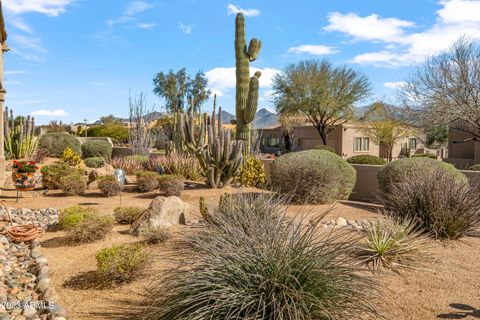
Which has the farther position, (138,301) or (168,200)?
(168,200)

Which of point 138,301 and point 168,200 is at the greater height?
point 168,200

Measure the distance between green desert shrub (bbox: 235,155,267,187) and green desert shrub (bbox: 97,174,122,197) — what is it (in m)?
4.12

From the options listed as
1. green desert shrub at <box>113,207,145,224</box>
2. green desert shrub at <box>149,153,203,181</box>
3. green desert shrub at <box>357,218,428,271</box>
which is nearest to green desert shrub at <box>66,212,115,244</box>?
green desert shrub at <box>113,207,145,224</box>

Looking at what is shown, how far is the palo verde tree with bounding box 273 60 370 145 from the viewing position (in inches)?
1458

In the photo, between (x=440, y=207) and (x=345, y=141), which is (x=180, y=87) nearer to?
(x=345, y=141)

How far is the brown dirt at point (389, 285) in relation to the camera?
14.8ft

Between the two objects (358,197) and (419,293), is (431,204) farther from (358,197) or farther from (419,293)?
(358,197)

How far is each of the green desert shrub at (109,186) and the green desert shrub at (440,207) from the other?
816 cm

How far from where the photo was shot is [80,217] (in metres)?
8.41

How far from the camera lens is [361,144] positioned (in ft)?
131

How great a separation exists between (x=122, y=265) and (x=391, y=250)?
3.74 meters

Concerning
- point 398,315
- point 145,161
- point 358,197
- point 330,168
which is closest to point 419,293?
point 398,315

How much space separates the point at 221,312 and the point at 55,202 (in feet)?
32.7

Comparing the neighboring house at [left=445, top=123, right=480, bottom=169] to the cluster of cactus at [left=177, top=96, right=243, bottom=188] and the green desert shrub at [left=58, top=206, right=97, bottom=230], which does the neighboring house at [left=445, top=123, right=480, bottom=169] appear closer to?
the cluster of cactus at [left=177, top=96, right=243, bottom=188]
